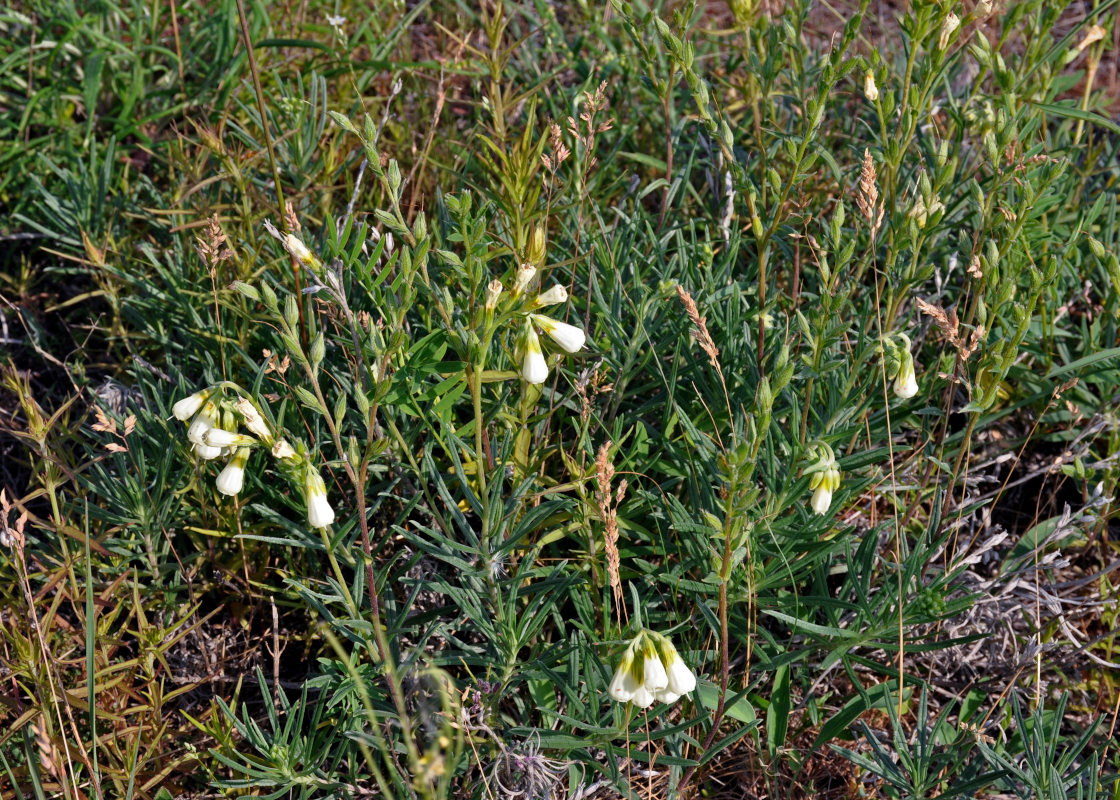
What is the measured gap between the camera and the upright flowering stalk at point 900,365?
7.18ft

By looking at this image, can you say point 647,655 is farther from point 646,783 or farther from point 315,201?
point 315,201

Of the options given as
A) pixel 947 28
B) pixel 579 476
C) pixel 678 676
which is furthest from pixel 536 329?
pixel 947 28

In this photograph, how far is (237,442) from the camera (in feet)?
6.11

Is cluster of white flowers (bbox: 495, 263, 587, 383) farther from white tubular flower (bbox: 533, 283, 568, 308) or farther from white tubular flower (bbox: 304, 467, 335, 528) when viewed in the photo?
white tubular flower (bbox: 304, 467, 335, 528)

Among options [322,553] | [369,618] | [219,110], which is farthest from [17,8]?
[369,618]

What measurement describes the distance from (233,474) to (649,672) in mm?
940

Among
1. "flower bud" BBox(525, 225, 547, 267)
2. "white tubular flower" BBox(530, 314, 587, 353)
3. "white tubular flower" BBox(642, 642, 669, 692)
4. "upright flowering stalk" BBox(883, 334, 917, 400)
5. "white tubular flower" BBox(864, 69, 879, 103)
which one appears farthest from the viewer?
"white tubular flower" BBox(864, 69, 879, 103)

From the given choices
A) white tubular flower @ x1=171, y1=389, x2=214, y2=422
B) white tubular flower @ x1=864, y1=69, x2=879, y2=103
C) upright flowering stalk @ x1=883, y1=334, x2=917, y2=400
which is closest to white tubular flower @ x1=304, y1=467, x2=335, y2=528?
white tubular flower @ x1=171, y1=389, x2=214, y2=422

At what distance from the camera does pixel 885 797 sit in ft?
7.79

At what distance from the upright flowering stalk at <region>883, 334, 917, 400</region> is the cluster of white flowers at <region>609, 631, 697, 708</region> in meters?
0.89

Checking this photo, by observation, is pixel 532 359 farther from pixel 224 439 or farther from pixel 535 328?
pixel 224 439

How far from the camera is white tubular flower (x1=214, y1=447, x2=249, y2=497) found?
6.45ft

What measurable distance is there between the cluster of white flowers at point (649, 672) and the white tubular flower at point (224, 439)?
0.84 meters

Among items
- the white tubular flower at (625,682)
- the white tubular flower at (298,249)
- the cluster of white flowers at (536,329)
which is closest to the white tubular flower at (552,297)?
the cluster of white flowers at (536,329)
